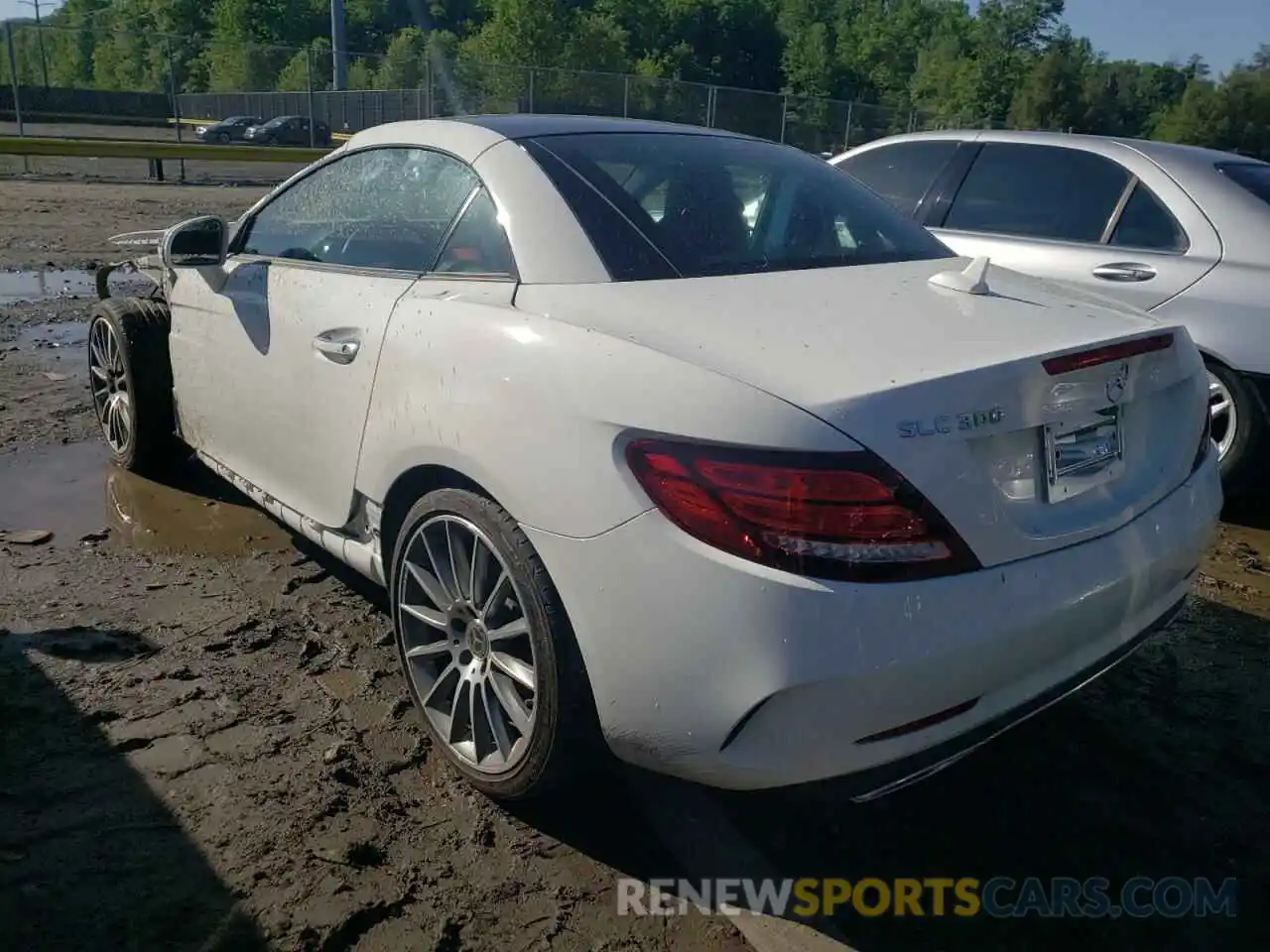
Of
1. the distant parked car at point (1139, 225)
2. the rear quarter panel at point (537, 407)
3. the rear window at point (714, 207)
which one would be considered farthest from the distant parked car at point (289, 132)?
the rear quarter panel at point (537, 407)

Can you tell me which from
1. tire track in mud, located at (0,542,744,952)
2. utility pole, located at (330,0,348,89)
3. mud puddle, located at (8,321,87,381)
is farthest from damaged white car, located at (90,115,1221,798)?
utility pole, located at (330,0,348,89)

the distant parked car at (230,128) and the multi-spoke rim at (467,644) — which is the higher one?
the distant parked car at (230,128)

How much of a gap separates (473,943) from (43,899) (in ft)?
2.94

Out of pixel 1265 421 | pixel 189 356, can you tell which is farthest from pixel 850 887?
pixel 1265 421

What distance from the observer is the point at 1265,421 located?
462 centimetres

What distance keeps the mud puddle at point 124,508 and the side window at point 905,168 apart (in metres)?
3.60

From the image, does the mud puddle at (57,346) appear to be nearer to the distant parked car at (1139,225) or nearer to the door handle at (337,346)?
the door handle at (337,346)

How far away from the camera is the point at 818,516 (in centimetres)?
191

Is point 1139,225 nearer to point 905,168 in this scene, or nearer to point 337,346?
point 905,168

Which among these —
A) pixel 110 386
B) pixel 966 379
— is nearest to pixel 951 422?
pixel 966 379

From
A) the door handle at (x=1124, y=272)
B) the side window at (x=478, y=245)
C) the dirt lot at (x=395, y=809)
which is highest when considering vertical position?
the side window at (x=478, y=245)

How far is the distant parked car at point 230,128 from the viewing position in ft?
117

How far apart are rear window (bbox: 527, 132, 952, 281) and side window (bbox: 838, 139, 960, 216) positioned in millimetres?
2459

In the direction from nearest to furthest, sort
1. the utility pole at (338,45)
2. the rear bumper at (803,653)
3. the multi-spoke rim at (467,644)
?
1. the rear bumper at (803,653)
2. the multi-spoke rim at (467,644)
3. the utility pole at (338,45)
